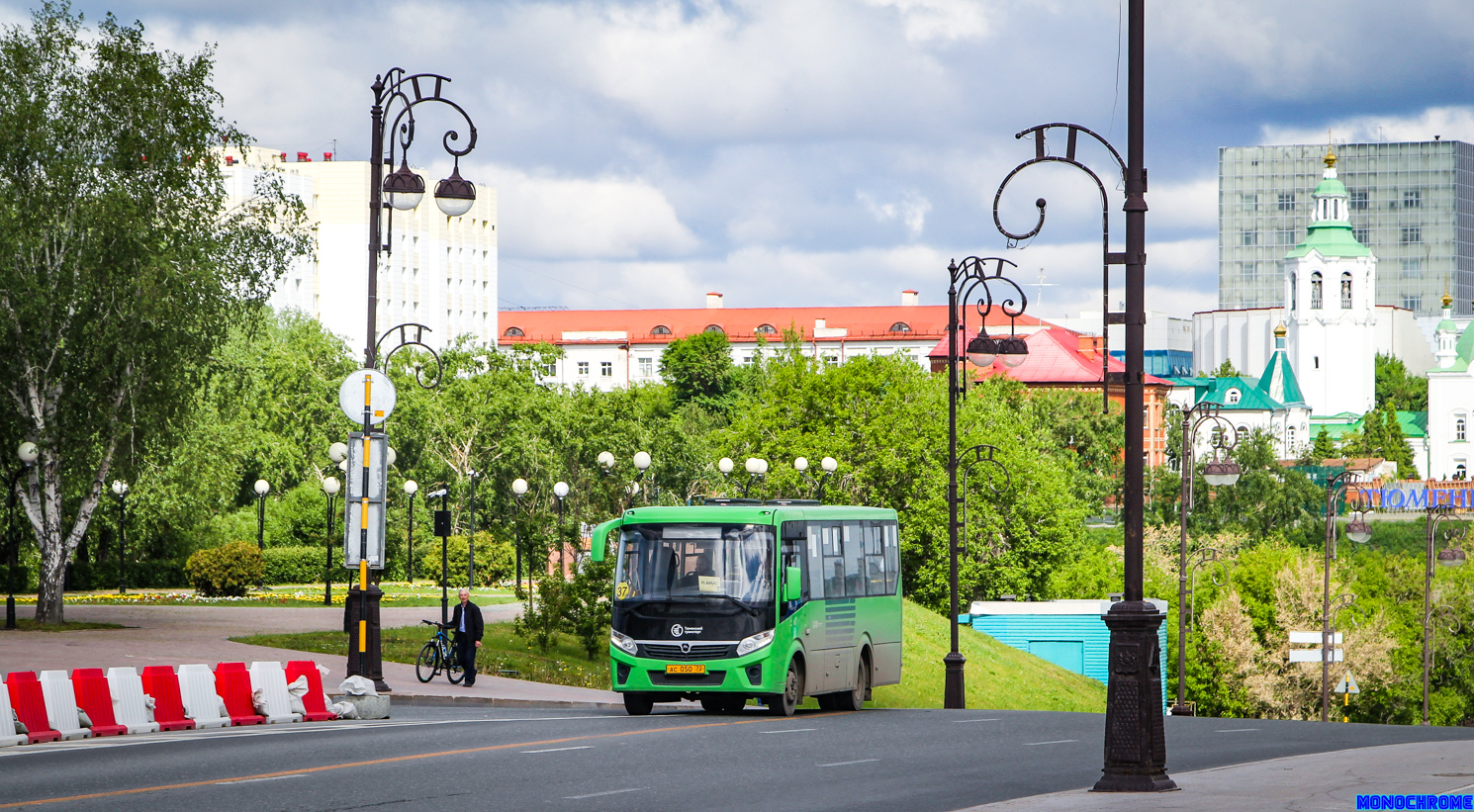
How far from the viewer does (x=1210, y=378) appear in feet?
598

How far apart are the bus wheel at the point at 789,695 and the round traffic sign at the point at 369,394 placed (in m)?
6.34

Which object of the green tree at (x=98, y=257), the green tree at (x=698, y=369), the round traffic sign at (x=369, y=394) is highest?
the green tree at (x=698, y=369)

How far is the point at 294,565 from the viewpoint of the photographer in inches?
2431

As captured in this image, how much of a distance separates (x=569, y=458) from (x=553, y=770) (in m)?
67.5

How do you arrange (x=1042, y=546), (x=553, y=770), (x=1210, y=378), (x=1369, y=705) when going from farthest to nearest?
1. (x=1210, y=378)
2. (x=1369, y=705)
3. (x=1042, y=546)
4. (x=553, y=770)

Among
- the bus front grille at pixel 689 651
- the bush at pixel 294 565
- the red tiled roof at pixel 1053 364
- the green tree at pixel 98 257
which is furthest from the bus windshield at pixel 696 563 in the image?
the red tiled roof at pixel 1053 364

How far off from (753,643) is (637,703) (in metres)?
2.09

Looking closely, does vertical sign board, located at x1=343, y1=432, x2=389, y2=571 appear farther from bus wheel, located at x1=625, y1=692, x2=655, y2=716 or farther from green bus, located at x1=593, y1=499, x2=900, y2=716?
bus wheel, located at x1=625, y1=692, x2=655, y2=716

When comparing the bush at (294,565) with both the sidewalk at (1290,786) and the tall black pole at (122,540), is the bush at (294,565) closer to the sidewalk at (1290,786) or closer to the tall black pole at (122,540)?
the tall black pole at (122,540)

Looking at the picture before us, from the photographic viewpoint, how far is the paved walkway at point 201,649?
27641 millimetres

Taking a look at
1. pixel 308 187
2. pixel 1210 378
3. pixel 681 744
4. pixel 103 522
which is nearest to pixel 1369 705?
pixel 103 522

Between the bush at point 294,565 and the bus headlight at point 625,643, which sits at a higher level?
the bus headlight at point 625,643

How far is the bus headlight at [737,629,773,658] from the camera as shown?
73.7 feet

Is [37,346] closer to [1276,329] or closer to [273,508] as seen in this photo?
[273,508]
